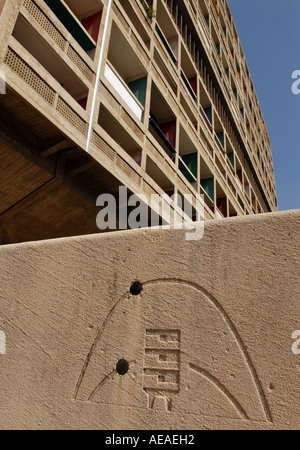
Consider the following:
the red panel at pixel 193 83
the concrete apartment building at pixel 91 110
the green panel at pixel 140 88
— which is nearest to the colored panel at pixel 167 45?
the concrete apartment building at pixel 91 110

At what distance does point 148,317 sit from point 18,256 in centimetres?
109

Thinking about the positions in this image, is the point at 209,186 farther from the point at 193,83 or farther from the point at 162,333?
the point at 162,333

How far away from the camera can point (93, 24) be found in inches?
354

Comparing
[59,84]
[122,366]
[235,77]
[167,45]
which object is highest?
[235,77]

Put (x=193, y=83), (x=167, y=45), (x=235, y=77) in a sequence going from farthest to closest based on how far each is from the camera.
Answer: (x=235, y=77) < (x=193, y=83) < (x=167, y=45)

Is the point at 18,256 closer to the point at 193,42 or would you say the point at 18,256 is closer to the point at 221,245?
the point at 221,245

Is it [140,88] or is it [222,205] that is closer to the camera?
[140,88]

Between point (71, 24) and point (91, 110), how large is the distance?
2305mm

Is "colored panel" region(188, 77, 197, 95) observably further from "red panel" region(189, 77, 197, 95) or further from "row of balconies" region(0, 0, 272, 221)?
"row of balconies" region(0, 0, 272, 221)

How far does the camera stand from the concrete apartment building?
644 centimetres

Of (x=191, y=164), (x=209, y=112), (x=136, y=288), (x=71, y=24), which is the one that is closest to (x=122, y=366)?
(x=136, y=288)

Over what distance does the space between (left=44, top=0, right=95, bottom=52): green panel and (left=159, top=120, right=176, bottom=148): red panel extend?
510 centimetres

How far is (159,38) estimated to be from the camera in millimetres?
12406
